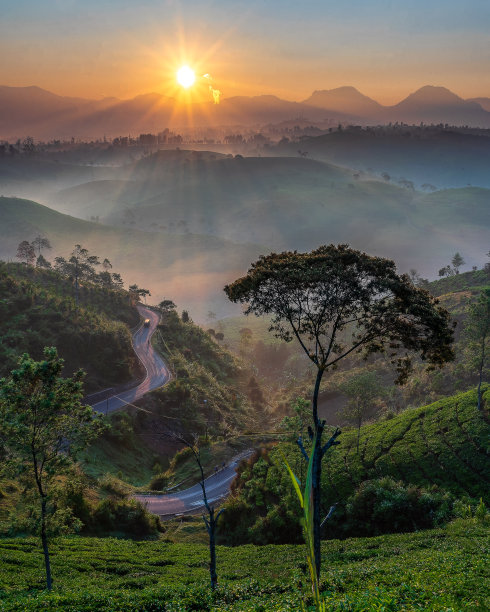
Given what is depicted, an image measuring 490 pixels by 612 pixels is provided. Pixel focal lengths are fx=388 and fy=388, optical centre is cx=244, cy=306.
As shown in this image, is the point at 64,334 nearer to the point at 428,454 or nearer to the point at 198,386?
the point at 198,386

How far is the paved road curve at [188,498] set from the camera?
1997 inches

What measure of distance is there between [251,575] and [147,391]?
2393 inches

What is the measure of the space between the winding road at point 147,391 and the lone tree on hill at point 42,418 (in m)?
30.5

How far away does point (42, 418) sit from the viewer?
69.8 ft

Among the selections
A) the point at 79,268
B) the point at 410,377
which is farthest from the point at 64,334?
the point at 410,377

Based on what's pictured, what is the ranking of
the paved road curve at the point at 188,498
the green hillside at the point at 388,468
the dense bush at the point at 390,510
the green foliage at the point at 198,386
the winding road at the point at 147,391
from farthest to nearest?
the green foliage at the point at 198,386, the winding road at the point at 147,391, the paved road curve at the point at 188,498, the green hillside at the point at 388,468, the dense bush at the point at 390,510

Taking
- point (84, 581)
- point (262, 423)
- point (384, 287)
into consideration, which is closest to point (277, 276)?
point (384, 287)

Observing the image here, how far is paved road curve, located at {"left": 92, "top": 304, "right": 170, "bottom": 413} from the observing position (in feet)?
254

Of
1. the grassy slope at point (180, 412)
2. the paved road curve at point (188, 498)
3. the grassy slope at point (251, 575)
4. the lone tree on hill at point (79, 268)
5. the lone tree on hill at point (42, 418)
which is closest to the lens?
the grassy slope at point (251, 575)

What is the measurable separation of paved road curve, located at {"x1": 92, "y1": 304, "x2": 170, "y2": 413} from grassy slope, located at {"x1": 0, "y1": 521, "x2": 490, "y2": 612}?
143ft

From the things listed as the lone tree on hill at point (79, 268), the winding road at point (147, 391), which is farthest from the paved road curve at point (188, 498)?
the lone tree on hill at point (79, 268)

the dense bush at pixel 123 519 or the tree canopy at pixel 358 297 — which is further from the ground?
the tree canopy at pixel 358 297

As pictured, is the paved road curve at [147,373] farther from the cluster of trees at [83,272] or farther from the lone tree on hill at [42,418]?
the lone tree on hill at [42,418]

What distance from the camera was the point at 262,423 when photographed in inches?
3962
